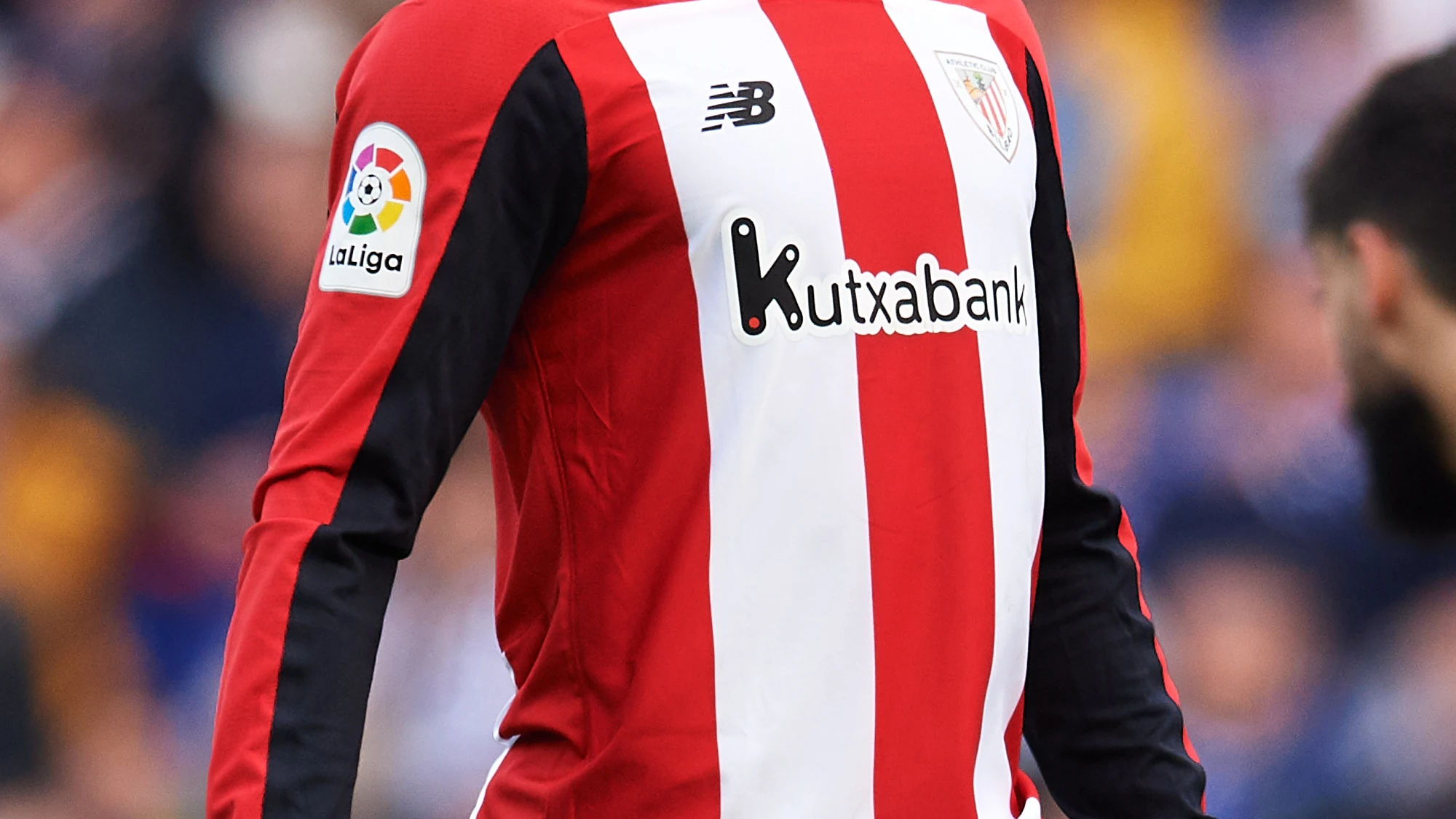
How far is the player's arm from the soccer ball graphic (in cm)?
48

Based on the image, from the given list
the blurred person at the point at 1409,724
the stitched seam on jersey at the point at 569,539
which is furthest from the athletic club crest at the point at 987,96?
the blurred person at the point at 1409,724

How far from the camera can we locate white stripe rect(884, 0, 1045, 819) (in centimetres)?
103

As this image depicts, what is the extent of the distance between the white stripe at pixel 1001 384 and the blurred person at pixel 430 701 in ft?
4.87

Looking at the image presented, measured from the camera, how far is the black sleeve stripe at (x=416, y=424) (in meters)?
0.88

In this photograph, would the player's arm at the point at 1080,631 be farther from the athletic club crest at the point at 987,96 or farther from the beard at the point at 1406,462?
the beard at the point at 1406,462

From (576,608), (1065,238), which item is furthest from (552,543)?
(1065,238)

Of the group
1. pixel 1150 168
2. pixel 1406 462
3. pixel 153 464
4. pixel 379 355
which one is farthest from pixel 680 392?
pixel 1406 462

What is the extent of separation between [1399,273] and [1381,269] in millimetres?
85

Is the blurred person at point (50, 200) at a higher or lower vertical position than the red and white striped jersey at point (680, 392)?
higher

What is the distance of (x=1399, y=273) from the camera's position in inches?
90.6

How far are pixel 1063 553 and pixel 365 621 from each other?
549 mm

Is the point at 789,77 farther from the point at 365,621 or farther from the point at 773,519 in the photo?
the point at 365,621

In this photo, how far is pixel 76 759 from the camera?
2.39m

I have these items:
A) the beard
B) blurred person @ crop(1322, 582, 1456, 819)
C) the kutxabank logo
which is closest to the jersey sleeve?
the kutxabank logo
